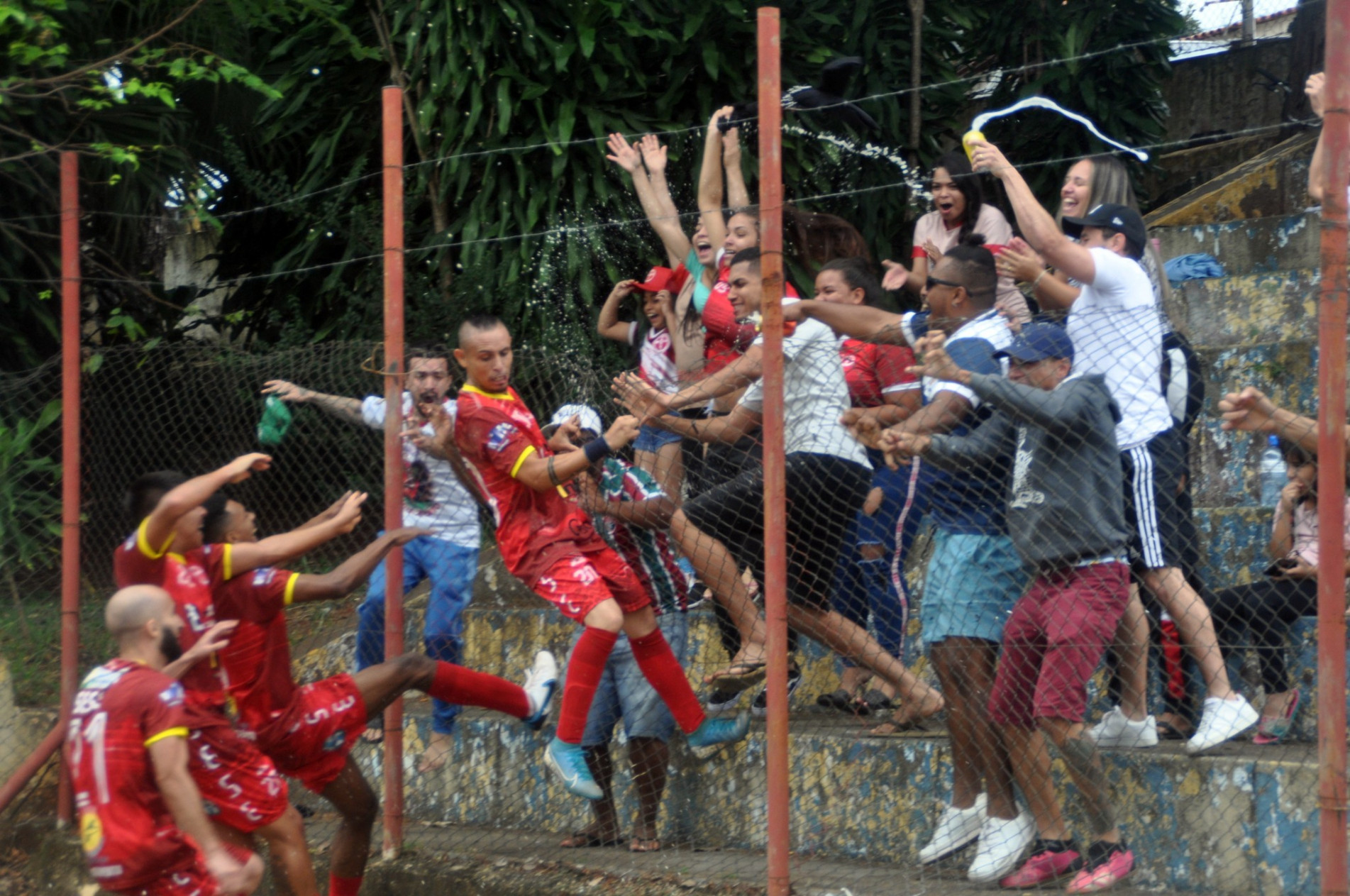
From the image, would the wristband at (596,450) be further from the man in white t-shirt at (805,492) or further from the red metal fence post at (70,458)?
the red metal fence post at (70,458)

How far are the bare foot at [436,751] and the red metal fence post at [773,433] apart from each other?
5.90ft

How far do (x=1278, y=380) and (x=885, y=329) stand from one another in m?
2.24

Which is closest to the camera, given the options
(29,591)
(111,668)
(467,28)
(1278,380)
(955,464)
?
(111,668)

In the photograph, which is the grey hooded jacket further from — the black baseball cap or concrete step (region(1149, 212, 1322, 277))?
concrete step (region(1149, 212, 1322, 277))

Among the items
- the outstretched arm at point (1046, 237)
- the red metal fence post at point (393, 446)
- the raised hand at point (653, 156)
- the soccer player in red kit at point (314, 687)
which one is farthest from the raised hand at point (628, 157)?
the soccer player in red kit at point (314, 687)

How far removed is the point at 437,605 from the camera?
A: 18.3 ft

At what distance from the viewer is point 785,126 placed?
773 centimetres

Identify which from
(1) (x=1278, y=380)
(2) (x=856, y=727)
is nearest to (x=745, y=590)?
(2) (x=856, y=727)

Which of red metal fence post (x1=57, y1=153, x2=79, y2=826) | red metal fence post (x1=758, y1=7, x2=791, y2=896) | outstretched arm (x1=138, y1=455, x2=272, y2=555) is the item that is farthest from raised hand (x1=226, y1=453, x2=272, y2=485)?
red metal fence post (x1=57, y1=153, x2=79, y2=826)

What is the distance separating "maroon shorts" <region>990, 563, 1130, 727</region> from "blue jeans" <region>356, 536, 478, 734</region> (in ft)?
7.37

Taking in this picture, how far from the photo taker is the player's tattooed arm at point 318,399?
17.3 feet

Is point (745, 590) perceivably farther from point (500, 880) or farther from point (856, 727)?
point (500, 880)

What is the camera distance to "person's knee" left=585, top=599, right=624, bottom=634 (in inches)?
181

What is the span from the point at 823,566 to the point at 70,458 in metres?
3.12
